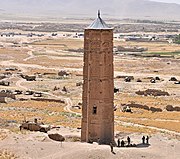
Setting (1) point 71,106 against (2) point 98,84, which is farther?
(1) point 71,106

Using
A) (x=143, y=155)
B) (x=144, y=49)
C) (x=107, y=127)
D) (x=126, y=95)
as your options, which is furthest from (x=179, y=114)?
(x=144, y=49)

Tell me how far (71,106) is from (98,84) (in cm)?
2429

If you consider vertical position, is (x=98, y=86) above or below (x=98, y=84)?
below

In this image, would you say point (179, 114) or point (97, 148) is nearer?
point (97, 148)

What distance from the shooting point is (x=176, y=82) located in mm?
75438

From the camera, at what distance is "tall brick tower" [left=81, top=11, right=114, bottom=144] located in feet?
99.6

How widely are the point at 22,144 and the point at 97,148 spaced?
165 inches

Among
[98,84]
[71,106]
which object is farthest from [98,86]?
[71,106]

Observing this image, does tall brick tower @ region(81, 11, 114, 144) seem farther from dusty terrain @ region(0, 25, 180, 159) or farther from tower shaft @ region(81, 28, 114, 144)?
dusty terrain @ region(0, 25, 180, 159)

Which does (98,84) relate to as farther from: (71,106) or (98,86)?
(71,106)

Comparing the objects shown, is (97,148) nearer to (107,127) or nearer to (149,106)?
(107,127)

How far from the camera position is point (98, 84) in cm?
3062

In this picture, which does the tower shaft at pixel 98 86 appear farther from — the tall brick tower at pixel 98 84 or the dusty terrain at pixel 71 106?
the dusty terrain at pixel 71 106

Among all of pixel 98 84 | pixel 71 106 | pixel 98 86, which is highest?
pixel 98 84
